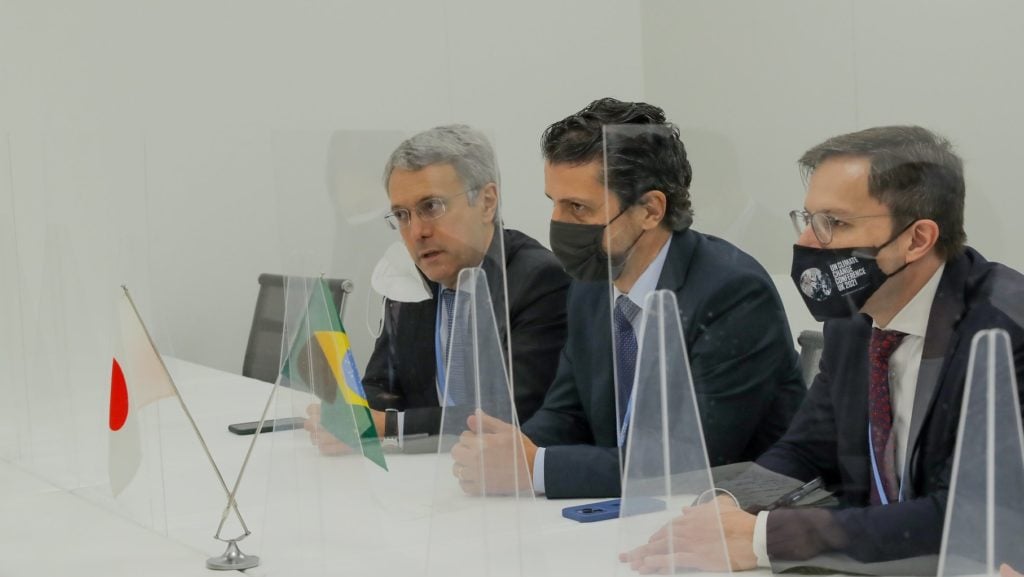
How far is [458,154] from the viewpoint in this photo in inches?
74.5

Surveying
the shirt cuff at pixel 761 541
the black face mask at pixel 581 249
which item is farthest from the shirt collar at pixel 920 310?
the black face mask at pixel 581 249

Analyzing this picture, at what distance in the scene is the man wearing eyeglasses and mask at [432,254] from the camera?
188 centimetres

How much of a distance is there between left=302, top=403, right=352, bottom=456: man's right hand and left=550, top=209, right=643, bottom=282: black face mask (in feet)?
1.57

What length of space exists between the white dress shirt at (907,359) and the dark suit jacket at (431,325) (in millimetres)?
589

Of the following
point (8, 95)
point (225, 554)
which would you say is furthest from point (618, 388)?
point (8, 95)

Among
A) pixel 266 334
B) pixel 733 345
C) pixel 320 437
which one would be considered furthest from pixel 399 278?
pixel 266 334

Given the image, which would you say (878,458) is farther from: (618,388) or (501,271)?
(501,271)

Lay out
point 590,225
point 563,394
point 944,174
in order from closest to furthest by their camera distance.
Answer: point 944,174 < point 590,225 < point 563,394

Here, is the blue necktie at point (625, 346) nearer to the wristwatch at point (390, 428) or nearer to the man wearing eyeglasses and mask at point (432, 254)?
the man wearing eyeglasses and mask at point (432, 254)

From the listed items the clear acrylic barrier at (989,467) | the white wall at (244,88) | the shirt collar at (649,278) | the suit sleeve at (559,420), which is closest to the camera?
the clear acrylic barrier at (989,467)

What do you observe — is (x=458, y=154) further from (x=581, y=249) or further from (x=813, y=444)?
(x=813, y=444)

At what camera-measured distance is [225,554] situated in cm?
211

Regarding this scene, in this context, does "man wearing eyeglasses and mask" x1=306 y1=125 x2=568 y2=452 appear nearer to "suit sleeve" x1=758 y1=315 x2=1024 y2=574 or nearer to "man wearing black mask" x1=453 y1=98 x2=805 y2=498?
"man wearing black mask" x1=453 y1=98 x2=805 y2=498

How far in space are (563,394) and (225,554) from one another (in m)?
0.74
